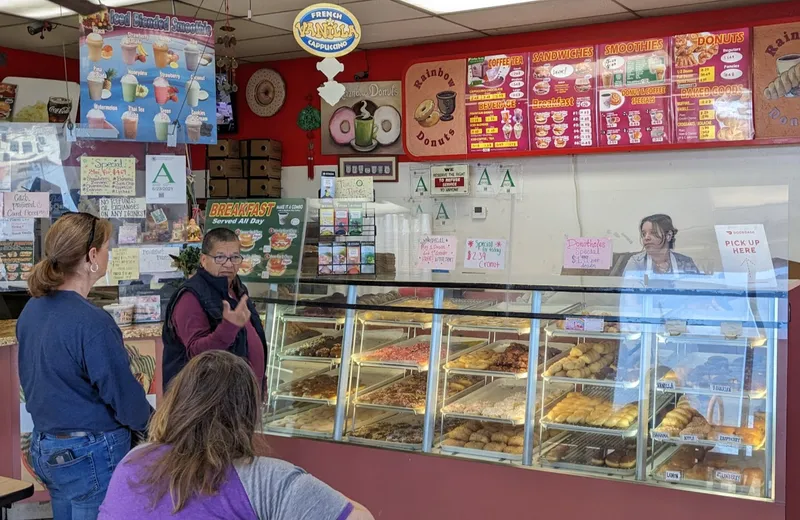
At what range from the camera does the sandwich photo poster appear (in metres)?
7.49

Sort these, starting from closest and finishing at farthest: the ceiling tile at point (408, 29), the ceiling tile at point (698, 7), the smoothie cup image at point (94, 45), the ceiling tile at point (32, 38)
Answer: the smoothie cup image at point (94, 45) < the ceiling tile at point (698, 7) < the ceiling tile at point (408, 29) < the ceiling tile at point (32, 38)

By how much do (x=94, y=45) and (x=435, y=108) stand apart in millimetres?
3299

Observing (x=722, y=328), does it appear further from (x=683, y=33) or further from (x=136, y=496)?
(x=683, y=33)

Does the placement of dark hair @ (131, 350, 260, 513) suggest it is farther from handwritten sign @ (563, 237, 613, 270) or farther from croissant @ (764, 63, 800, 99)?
croissant @ (764, 63, 800, 99)

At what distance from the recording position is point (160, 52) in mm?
4613

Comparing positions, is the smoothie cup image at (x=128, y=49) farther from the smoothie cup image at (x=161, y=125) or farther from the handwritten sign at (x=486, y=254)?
the handwritten sign at (x=486, y=254)

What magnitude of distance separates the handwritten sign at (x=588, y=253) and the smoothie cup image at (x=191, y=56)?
247cm

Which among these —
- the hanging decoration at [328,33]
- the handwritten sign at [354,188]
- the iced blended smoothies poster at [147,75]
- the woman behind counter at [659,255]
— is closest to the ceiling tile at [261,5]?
the iced blended smoothies poster at [147,75]

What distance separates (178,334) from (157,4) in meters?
3.56

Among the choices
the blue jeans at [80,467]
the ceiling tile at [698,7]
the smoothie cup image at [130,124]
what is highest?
the ceiling tile at [698,7]

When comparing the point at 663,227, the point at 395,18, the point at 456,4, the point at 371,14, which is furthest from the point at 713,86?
the point at 371,14

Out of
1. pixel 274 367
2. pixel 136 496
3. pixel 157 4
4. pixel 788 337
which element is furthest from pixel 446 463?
pixel 157 4

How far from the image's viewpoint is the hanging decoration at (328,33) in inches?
182

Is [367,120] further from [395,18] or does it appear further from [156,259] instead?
[156,259]
